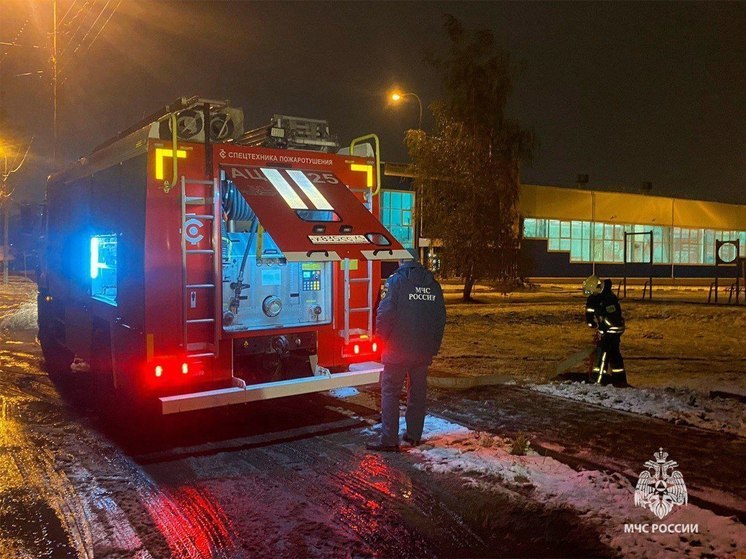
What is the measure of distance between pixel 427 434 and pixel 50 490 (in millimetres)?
3389

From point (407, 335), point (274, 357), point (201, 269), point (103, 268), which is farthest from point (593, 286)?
point (103, 268)

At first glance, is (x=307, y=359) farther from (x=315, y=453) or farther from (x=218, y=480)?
(x=218, y=480)

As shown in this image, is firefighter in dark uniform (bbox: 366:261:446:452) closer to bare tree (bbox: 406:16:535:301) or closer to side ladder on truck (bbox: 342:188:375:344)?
side ladder on truck (bbox: 342:188:375:344)

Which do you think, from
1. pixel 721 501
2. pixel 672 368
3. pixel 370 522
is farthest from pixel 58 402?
pixel 672 368

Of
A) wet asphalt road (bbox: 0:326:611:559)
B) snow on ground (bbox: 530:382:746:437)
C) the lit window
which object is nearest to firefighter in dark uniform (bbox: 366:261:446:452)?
wet asphalt road (bbox: 0:326:611:559)

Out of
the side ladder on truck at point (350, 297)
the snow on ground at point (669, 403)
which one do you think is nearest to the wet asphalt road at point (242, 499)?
the side ladder on truck at point (350, 297)

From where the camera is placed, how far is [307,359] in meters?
7.06

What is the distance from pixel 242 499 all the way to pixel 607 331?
545 cm

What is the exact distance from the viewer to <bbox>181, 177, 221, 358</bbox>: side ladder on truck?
614 centimetres

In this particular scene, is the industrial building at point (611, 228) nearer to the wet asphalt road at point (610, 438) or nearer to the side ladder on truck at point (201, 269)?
the wet asphalt road at point (610, 438)

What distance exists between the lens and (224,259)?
682cm

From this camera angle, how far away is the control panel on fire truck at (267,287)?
22.3 ft

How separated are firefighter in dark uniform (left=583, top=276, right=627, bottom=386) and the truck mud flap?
3.21 metres

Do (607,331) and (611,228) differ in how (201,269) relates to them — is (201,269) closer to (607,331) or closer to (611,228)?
(607,331)
